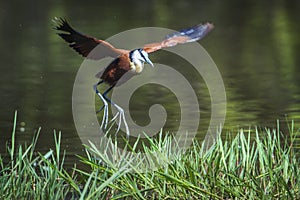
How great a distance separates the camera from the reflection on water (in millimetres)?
8617

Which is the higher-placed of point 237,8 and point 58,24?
point 58,24

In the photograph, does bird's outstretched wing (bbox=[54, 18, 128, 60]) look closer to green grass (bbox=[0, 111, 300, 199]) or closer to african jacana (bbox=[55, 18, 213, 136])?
african jacana (bbox=[55, 18, 213, 136])

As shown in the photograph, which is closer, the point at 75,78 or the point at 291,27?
the point at 75,78

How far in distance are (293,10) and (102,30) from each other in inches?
215

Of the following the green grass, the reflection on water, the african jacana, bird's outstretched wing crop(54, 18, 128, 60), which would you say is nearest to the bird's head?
the african jacana

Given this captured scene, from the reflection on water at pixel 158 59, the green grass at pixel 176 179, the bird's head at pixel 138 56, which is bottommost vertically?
the reflection on water at pixel 158 59

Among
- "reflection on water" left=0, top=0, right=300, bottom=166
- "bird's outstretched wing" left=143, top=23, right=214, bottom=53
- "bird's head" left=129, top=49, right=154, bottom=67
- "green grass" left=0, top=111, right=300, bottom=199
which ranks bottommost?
"reflection on water" left=0, top=0, right=300, bottom=166

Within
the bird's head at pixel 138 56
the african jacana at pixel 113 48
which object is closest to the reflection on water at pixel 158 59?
the african jacana at pixel 113 48

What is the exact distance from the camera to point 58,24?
5.25 meters

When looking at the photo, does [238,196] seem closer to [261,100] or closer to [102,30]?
[261,100]

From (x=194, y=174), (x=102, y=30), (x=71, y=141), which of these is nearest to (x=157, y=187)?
(x=194, y=174)

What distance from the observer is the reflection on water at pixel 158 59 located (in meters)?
8.62

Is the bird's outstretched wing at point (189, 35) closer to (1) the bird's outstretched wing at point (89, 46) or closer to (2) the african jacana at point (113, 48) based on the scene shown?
(2) the african jacana at point (113, 48)

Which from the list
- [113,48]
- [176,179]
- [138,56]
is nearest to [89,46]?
[113,48]
